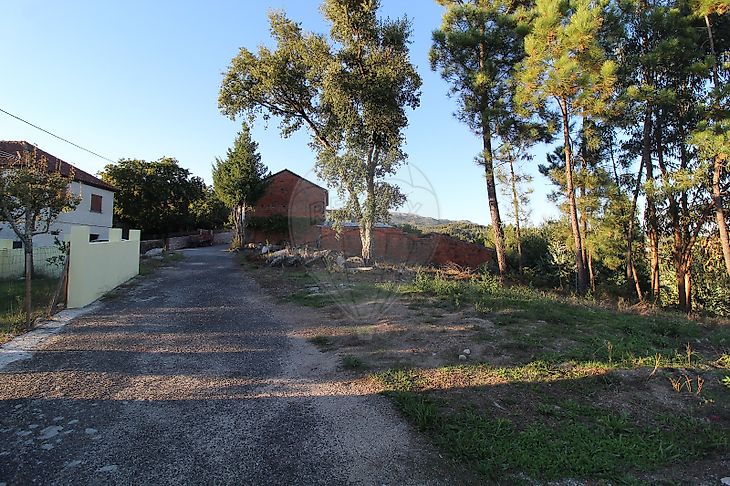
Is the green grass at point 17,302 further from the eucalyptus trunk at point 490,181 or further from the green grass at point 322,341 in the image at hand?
the eucalyptus trunk at point 490,181

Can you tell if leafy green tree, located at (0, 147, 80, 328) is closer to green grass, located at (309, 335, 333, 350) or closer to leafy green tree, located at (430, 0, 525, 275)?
green grass, located at (309, 335, 333, 350)

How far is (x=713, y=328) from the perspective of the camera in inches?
281

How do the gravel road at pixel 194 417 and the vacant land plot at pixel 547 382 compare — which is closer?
the gravel road at pixel 194 417

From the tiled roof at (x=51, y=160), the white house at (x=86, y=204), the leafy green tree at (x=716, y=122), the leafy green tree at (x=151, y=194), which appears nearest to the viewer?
the leafy green tree at (x=716, y=122)

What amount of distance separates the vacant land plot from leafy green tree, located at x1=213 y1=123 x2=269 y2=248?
1799cm

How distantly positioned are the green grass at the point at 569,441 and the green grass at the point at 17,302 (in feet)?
21.2

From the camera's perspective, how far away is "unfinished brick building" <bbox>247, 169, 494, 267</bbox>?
17.8m

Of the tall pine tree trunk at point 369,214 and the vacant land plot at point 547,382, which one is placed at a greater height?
the tall pine tree trunk at point 369,214

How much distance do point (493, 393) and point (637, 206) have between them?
13.5 meters

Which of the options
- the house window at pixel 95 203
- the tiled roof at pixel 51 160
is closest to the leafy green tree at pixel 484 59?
the tiled roof at pixel 51 160

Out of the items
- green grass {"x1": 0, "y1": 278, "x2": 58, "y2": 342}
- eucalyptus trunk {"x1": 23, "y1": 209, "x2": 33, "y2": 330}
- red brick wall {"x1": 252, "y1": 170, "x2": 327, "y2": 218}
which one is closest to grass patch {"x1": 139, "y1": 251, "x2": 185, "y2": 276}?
green grass {"x1": 0, "y1": 278, "x2": 58, "y2": 342}

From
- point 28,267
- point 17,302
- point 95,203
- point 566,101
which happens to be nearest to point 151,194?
point 95,203

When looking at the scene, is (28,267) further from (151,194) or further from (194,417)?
(151,194)

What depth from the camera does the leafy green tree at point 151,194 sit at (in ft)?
95.6
